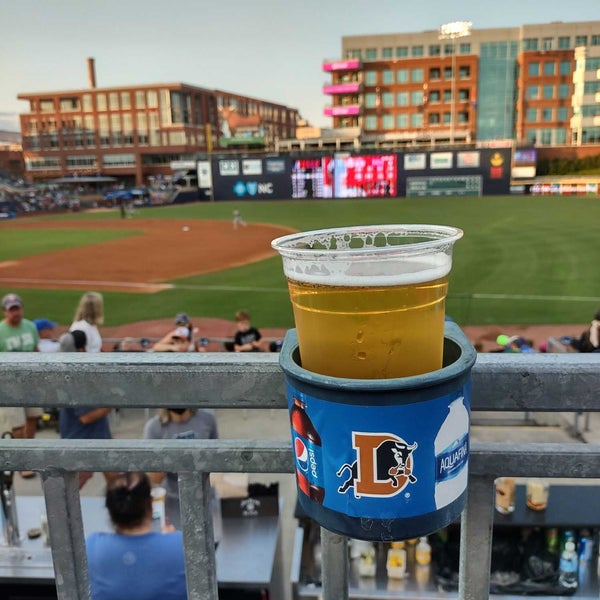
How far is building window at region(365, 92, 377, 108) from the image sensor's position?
6938 centimetres

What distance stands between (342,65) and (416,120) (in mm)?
10883

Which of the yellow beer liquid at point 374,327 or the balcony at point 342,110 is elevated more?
the balcony at point 342,110

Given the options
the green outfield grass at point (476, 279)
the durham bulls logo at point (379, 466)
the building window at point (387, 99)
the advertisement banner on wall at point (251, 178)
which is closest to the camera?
the durham bulls logo at point (379, 466)

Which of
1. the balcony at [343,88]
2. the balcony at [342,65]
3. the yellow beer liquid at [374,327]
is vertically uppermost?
the balcony at [342,65]

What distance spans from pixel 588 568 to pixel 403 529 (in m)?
3.79

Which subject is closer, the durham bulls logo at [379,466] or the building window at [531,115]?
the durham bulls logo at [379,466]

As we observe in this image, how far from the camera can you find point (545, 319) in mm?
12844

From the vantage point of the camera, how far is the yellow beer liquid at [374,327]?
0.92 meters

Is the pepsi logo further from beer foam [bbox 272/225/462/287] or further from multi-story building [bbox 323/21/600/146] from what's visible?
multi-story building [bbox 323/21/600/146]

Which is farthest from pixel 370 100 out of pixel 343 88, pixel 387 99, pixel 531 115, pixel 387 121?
pixel 531 115

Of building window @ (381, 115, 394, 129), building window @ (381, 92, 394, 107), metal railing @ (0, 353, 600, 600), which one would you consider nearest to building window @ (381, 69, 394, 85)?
building window @ (381, 92, 394, 107)

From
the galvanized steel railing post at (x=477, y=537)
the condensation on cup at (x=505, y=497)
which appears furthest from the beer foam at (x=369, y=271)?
the condensation on cup at (x=505, y=497)

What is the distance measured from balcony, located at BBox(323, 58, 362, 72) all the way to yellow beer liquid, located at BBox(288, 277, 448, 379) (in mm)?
72904

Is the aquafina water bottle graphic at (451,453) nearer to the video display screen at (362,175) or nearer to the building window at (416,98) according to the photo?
the video display screen at (362,175)
